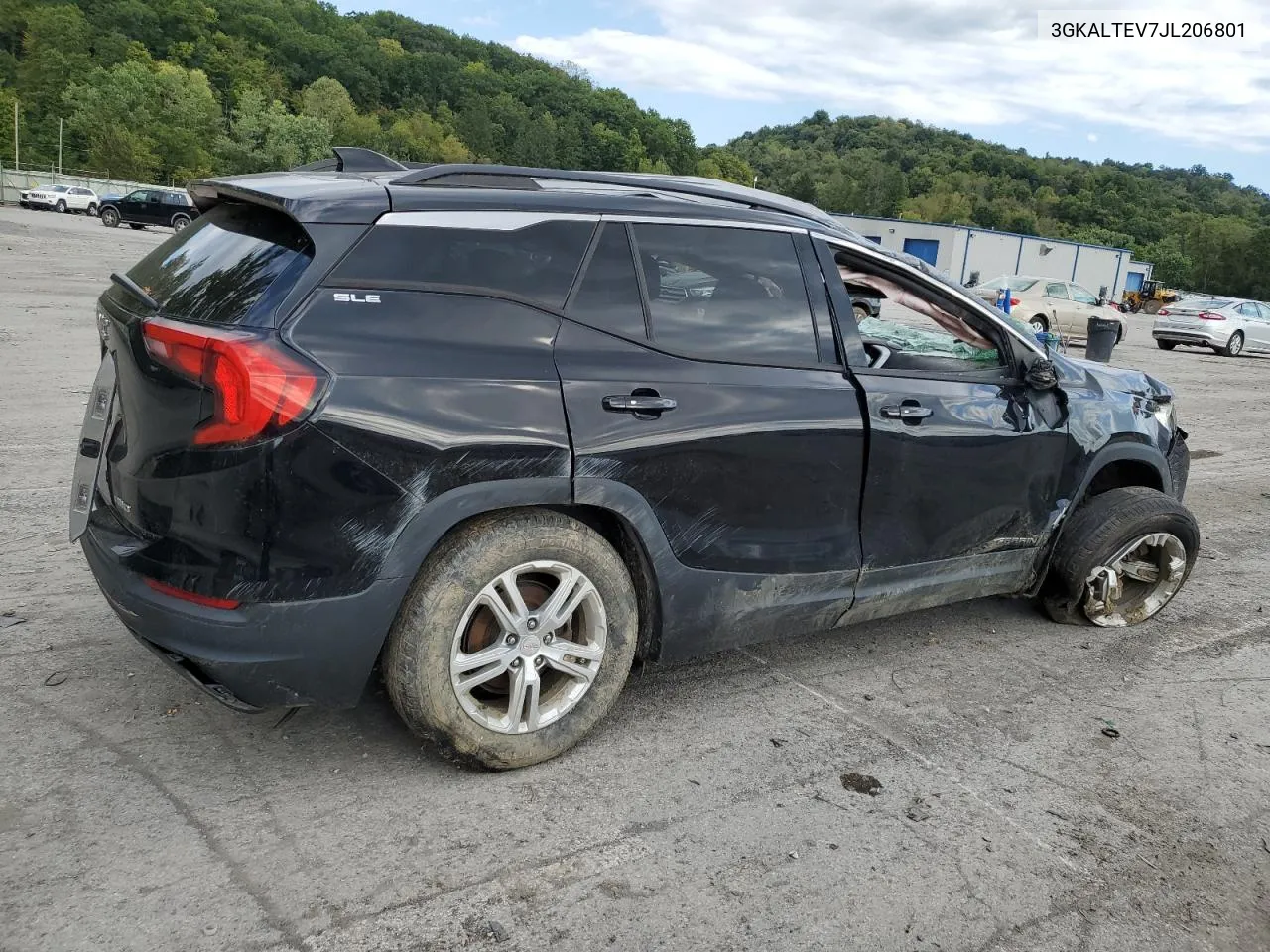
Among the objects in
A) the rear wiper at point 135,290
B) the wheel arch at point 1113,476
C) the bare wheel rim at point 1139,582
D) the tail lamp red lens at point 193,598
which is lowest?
the bare wheel rim at point 1139,582

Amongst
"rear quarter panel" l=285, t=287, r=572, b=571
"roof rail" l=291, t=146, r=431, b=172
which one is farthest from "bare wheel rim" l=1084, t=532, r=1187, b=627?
"roof rail" l=291, t=146, r=431, b=172

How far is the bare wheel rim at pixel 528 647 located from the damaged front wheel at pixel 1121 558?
2548mm

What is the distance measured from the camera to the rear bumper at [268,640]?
Answer: 9.24 ft

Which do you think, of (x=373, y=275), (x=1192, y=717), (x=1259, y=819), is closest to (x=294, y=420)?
(x=373, y=275)

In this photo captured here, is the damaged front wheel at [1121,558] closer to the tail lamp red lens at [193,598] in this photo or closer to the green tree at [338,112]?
the tail lamp red lens at [193,598]

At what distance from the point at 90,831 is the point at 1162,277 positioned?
130 meters

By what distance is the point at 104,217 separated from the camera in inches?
1683

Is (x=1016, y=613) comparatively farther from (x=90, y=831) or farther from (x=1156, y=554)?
(x=90, y=831)

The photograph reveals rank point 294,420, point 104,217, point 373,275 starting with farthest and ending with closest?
point 104,217, point 373,275, point 294,420

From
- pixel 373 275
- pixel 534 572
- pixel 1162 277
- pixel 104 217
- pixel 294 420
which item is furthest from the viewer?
pixel 1162 277

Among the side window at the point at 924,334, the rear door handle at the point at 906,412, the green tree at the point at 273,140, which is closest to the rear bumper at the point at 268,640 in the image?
the rear door handle at the point at 906,412

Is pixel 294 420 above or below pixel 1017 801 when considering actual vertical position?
above

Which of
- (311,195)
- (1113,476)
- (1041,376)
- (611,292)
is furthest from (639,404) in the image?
(1113,476)

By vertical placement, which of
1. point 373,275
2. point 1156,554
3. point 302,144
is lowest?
point 1156,554
